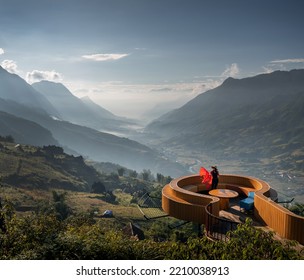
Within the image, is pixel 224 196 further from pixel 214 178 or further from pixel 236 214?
pixel 214 178

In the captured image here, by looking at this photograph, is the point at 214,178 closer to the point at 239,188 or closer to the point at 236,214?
the point at 239,188

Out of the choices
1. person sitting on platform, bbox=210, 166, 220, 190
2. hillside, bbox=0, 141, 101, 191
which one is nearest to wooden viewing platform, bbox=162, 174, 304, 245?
person sitting on platform, bbox=210, 166, 220, 190

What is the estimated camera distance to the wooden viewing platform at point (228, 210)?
54.3 feet

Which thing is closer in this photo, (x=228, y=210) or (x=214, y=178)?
(x=228, y=210)

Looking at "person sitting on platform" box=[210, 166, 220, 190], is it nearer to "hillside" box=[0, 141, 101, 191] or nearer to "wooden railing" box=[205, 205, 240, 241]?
"wooden railing" box=[205, 205, 240, 241]

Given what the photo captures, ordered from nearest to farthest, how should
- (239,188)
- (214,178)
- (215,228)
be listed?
(215,228) → (214,178) → (239,188)

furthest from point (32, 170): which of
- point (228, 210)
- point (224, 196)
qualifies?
point (228, 210)

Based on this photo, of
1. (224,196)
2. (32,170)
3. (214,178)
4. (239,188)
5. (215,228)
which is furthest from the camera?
(32,170)

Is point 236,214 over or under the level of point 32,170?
over

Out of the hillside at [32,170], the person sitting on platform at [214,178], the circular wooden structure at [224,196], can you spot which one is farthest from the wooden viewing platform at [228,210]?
the hillside at [32,170]

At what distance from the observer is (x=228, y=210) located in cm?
2284

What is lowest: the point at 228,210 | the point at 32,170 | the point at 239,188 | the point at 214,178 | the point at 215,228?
the point at 32,170

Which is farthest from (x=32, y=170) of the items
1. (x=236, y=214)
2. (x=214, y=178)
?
(x=236, y=214)
